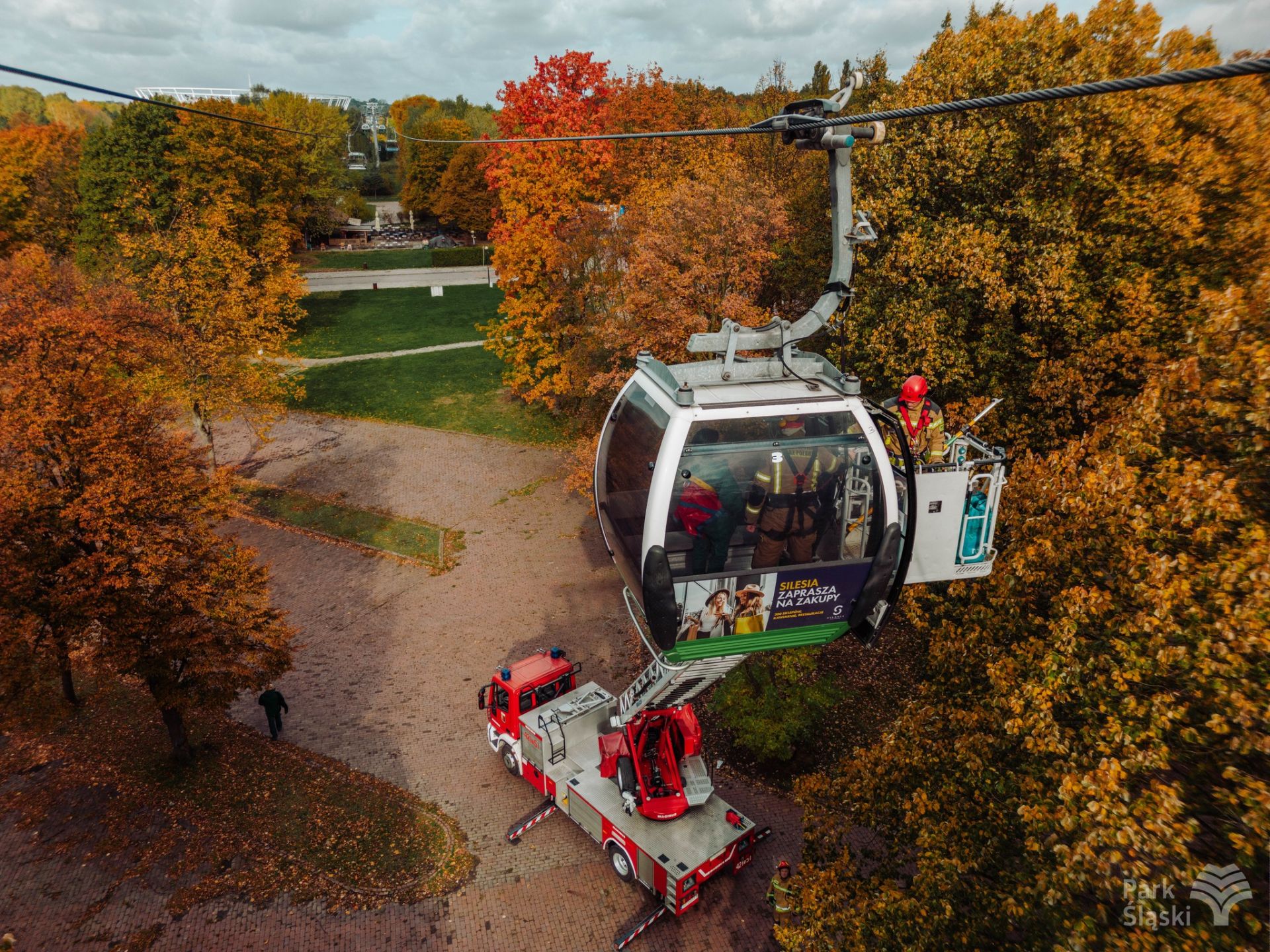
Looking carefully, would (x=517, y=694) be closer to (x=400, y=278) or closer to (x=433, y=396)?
(x=433, y=396)

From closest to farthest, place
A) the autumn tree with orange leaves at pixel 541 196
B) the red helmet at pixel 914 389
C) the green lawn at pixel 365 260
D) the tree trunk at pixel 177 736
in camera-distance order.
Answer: the red helmet at pixel 914 389 < the tree trunk at pixel 177 736 < the autumn tree with orange leaves at pixel 541 196 < the green lawn at pixel 365 260

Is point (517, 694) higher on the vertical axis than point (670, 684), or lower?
lower

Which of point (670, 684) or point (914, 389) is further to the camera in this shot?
point (670, 684)

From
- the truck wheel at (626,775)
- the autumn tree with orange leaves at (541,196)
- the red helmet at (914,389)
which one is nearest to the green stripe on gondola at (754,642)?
the red helmet at (914,389)

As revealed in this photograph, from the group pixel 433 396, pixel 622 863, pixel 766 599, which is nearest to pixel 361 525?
pixel 433 396

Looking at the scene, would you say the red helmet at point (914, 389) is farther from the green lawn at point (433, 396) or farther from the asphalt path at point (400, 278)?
the asphalt path at point (400, 278)

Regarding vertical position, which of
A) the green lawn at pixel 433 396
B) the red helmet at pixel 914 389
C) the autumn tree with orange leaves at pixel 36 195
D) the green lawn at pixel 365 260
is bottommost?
the green lawn at pixel 433 396
